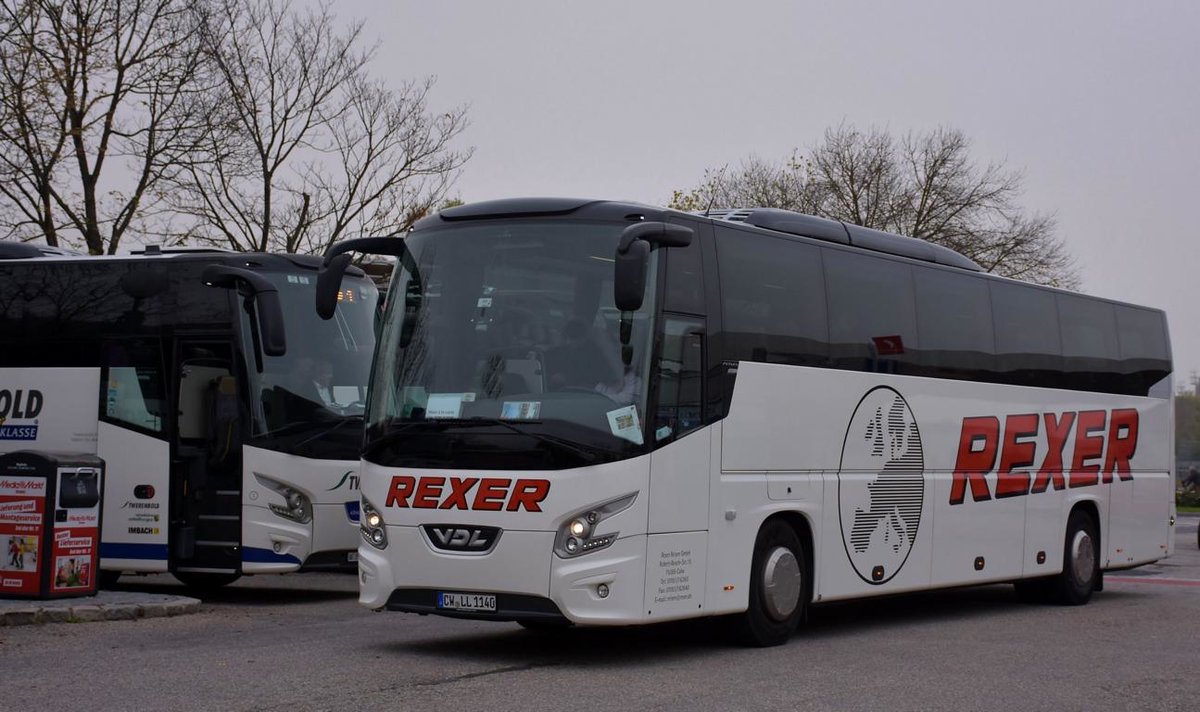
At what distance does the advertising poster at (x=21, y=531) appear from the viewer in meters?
14.1

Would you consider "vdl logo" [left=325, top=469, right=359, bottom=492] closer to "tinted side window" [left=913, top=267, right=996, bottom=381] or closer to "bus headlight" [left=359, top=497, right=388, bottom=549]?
"bus headlight" [left=359, top=497, right=388, bottom=549]

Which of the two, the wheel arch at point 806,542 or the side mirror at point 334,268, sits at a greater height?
the side mirror at point 334,268

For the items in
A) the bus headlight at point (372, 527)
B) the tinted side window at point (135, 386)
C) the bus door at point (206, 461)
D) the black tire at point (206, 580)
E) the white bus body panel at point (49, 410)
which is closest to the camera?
the bus headlight at point (372, 527)

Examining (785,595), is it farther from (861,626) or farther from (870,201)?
(870,201)

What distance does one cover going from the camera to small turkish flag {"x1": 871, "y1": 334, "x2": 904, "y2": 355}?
13.8m

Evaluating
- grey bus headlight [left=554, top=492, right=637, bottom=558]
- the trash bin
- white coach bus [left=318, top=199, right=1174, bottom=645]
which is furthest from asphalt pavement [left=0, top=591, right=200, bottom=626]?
grey bus headlight [left=554, top=492, right=637, bottom=558]

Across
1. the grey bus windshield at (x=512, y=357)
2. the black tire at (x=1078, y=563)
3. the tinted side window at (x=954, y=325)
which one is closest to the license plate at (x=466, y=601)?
the grey bus windshield at (x=512, y=357)

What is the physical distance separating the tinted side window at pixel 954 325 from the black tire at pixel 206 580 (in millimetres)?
7548

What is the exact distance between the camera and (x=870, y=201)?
49.2 meters

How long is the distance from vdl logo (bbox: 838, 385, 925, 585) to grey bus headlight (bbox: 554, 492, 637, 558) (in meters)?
3.21

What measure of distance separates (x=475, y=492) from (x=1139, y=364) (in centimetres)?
1128

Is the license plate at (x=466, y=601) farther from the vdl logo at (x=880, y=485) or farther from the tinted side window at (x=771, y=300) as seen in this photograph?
the vdl logo at (x=880, y=485)

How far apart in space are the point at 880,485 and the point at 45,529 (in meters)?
7.57

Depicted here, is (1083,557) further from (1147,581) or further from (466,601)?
(466,601)
